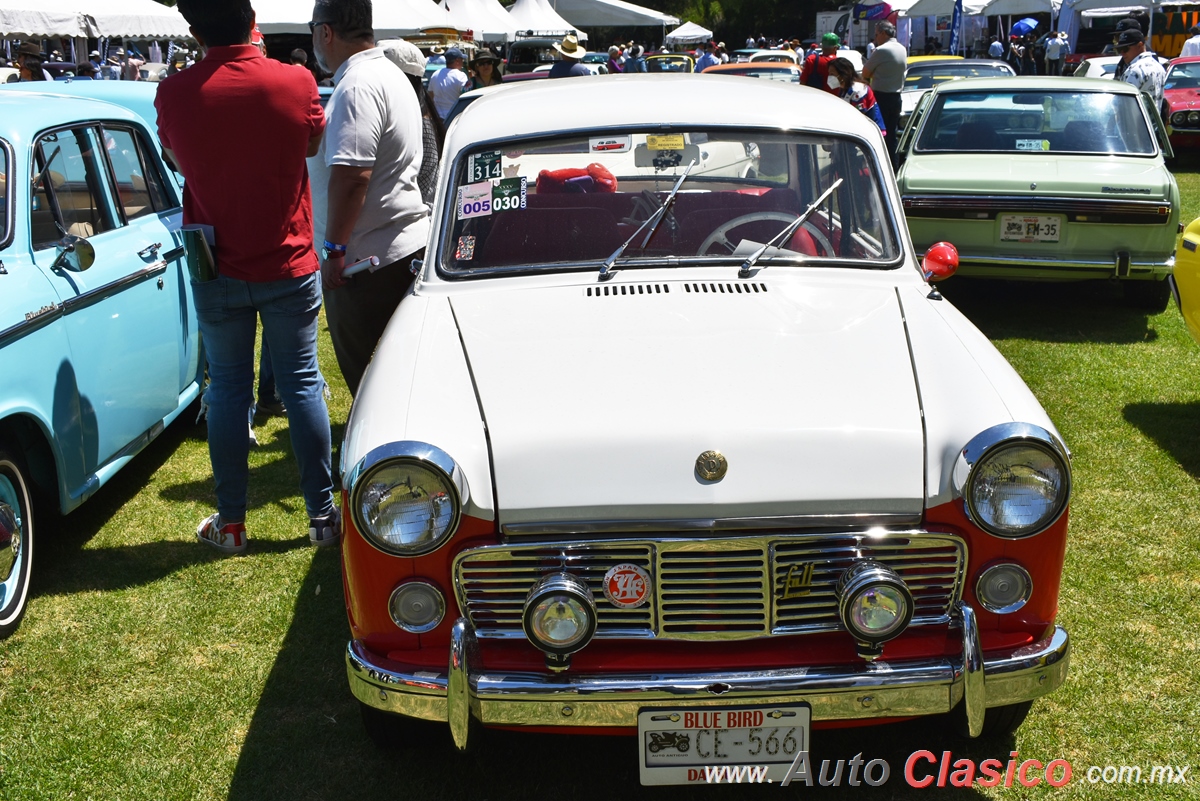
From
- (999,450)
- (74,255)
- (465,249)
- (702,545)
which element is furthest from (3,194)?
(999,450)

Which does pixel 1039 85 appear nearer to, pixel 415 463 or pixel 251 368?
pixel 251 368

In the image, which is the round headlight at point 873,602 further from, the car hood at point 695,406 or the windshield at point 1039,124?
the windshield at point 1039,124

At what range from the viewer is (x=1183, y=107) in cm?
1623

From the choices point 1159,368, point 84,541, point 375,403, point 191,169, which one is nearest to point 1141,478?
point 1159,368

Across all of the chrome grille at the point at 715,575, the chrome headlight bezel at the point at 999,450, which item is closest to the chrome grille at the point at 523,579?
the chrome grille at the point at 715,575

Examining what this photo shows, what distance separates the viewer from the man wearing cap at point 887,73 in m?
11.6

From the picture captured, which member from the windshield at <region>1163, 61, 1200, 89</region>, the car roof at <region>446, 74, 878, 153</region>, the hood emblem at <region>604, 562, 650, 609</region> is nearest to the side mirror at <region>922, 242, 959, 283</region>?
the car roof at <region>446, 74, 878, 153</region>

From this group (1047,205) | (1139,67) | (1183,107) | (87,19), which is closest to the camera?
(1047,205)

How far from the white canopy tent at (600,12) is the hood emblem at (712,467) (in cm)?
3436

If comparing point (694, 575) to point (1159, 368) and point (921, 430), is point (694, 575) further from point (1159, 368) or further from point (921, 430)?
point (1159, 368)

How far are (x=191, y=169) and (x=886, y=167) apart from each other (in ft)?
7.75

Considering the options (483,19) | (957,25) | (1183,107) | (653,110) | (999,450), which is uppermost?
(653,110)

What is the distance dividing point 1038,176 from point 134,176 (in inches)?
218

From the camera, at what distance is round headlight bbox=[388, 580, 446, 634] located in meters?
2.62
